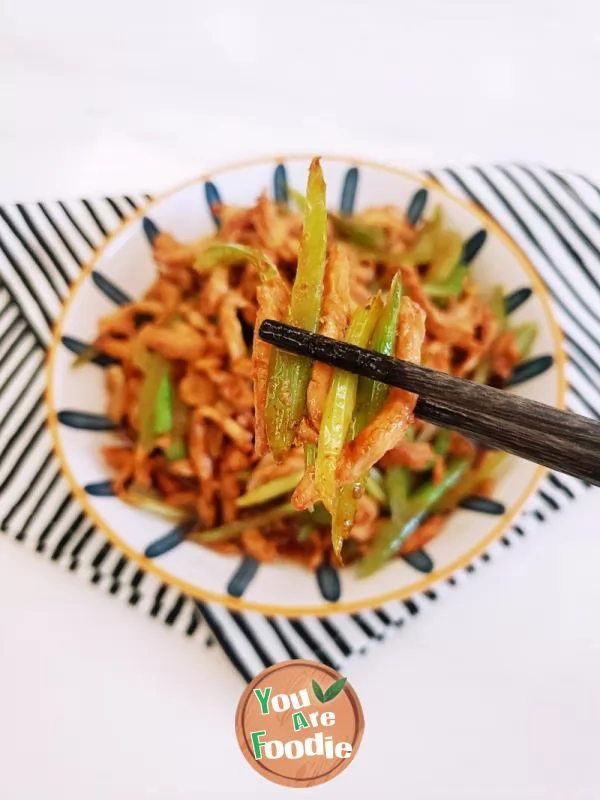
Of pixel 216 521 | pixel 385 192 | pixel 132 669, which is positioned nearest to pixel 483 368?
pixel 385 192

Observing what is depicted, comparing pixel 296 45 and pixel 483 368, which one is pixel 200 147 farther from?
pixel 483 368

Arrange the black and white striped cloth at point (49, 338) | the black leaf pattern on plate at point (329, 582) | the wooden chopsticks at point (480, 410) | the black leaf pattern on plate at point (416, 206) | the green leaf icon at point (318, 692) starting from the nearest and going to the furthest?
A: the wooden chopsticks at point (480, 410)
the green leaf icon at point (318, 692)
the black leaf pattern on plate at point (329, 582)
the black and white striped cloth at point (49, 338)
the black leaf pattern on plate at point (416, 206)

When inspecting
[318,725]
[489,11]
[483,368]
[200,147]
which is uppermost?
[489,11]

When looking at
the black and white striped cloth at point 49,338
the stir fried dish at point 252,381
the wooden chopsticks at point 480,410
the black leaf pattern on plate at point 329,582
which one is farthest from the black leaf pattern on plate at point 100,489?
the wooden chopsticks at point 480,410

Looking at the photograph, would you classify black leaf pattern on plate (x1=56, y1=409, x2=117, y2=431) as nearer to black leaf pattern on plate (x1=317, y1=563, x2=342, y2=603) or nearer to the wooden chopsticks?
black leaf pattern on plate (x1=317, y1=563, x2=342, y2=603)

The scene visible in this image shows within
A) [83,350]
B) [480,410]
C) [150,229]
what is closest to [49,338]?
[83,350]

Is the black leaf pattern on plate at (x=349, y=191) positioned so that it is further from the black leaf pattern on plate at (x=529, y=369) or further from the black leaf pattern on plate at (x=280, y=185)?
the black leaf pattern on plate at (x=529, y=369)

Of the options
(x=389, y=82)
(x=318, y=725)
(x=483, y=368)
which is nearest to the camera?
(x=318, y=725)
